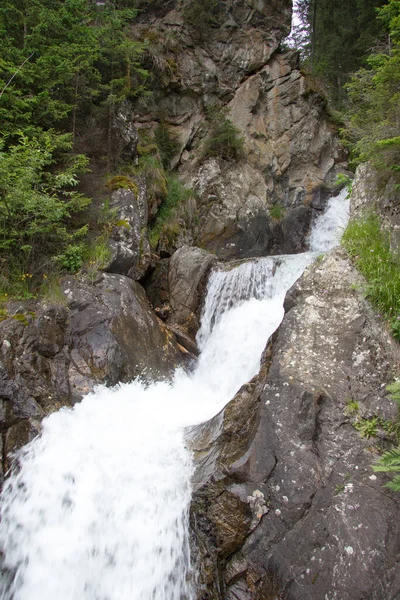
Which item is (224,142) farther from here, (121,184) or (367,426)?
(367,426)

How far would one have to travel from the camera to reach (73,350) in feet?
22.0

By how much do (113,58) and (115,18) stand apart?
0.96 metres

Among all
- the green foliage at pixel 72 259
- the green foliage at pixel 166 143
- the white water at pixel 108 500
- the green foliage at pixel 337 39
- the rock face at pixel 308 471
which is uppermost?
the green foliage at pixel 337 39

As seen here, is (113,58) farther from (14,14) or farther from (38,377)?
(38,377)

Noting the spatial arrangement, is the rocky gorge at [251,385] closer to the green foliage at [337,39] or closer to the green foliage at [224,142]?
the green foliage at [224,142]

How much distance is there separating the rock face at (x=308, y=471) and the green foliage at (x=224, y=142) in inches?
392

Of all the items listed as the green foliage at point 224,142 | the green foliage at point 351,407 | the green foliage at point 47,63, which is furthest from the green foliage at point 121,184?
the green foliage at point 351,407

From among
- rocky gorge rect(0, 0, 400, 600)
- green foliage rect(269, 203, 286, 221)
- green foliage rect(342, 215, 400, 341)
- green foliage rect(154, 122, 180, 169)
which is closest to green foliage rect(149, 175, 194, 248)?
rocky gorge rect(0, 0, 400, 600)

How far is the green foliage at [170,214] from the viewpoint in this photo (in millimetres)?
10983

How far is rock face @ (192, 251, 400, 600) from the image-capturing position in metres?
3.43

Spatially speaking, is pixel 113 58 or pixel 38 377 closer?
pixel 38 377

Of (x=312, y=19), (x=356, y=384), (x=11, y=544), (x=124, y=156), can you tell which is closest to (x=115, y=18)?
(x=124, y=156)

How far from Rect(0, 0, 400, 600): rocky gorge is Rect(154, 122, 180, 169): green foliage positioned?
0.40 m

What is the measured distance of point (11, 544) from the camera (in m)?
4.29
